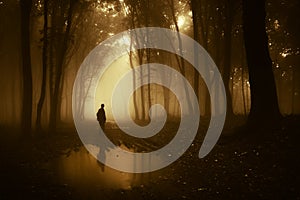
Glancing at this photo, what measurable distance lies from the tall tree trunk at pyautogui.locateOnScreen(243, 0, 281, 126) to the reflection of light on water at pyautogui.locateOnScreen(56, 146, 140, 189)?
5217mm

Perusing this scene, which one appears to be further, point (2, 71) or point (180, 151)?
point (2, 71)

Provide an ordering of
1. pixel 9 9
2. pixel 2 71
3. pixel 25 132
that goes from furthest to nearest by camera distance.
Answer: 1. pixel 2 71
2. pixel 9 9
3. pixel 25 132

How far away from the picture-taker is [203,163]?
12617mm

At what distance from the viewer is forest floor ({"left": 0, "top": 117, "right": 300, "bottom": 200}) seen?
9.07 m

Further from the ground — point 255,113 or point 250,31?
point 250,31

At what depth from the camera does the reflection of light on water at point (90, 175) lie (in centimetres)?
1082

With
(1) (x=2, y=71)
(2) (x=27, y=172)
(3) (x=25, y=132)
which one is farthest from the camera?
(1) (x=2, y=71)

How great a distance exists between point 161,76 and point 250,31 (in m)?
38.1

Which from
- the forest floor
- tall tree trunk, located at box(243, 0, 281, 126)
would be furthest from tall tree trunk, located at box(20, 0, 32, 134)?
tall tree trunk, located at box(243, 0, 281, 126)

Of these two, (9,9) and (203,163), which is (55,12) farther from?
(203,163)

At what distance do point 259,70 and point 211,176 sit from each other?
217 inches

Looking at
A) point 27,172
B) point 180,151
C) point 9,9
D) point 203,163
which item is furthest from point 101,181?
point 9,9

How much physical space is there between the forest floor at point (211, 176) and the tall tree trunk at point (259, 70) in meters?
0.59

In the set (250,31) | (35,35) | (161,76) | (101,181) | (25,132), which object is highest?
(35,35)
